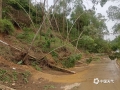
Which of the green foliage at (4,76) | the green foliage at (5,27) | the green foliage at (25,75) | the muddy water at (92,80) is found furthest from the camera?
the green foliage at (5,27)

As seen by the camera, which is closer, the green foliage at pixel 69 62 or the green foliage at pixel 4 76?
the green foliage at pixel 4 76

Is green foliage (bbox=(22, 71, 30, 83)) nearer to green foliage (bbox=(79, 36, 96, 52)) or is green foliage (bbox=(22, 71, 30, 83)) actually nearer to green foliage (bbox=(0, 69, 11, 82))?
green foliage (bbox=(0, 69, 11, 82))

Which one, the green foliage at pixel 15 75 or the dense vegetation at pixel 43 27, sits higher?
the dense vegetation at pixel 43 27

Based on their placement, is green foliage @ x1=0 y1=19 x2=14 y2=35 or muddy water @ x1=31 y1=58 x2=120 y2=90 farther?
green foliage @ x1=0 y1=19 x2=14 y2=35

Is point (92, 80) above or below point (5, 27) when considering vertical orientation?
below

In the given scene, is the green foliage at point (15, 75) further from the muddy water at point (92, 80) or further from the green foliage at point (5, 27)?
the green foliage at point (5, 27)

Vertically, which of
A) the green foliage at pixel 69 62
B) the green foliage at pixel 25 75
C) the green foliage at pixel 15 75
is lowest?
the green foliage at pixel 69 62

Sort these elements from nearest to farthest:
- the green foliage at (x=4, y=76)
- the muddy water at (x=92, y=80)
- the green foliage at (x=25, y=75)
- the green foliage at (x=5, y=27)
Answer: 1. the green foliage at (x=4, y=76)
2. the muddy water at (x=92, y=80)
3. the green foliage at (x=25, y=75)
4. the green foliage at (x=5, y=27)

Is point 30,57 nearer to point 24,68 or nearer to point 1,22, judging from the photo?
point 24,68

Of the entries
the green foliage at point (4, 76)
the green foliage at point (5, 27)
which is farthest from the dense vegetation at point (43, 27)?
the green foliage at point (4, 76)

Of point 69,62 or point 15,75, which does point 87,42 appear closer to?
point 69,62

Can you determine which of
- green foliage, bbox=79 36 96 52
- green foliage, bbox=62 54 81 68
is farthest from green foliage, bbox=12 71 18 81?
green foliage, bbox=79 36 96 52

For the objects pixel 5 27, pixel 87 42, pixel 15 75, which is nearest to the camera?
pixel 15 75

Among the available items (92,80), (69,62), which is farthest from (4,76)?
(69,62)
